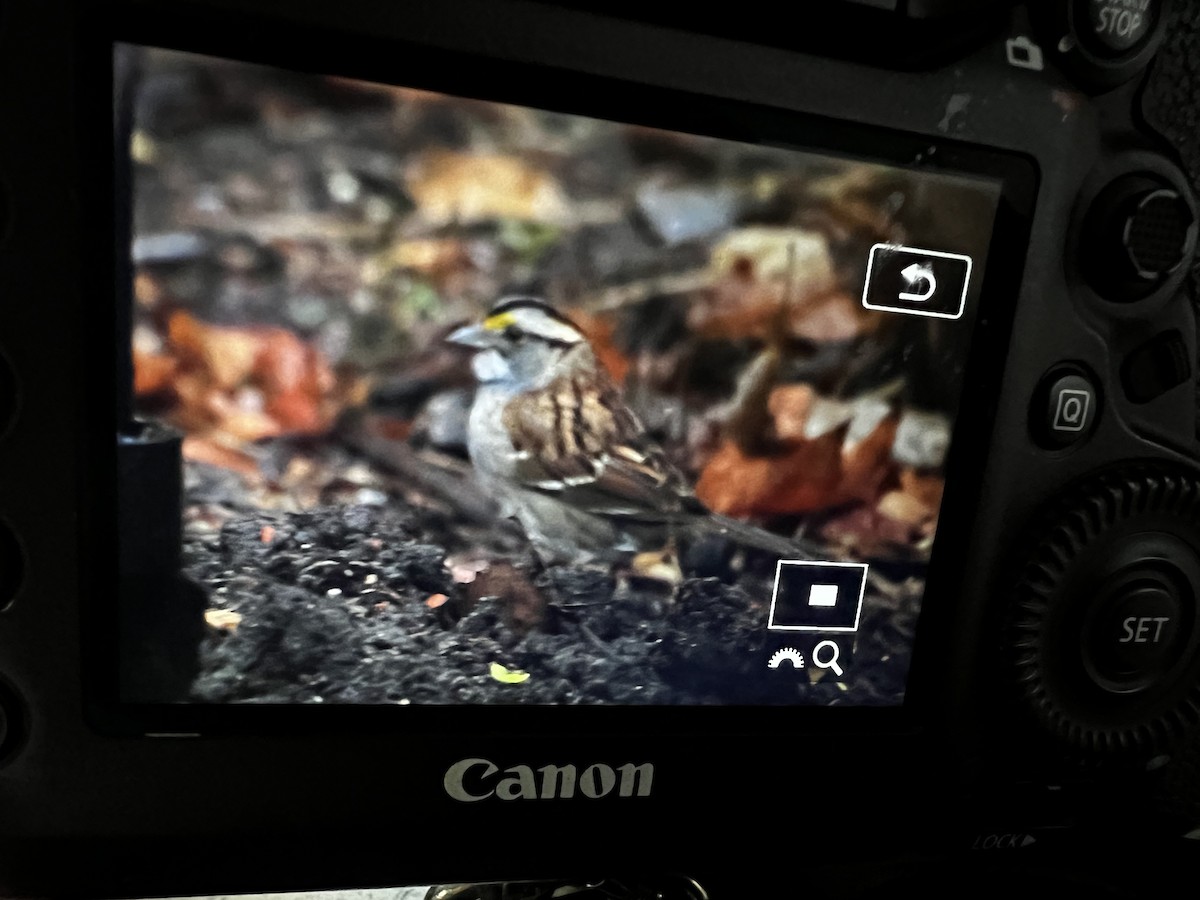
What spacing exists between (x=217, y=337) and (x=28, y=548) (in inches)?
4.9

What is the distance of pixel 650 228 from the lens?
40 cm

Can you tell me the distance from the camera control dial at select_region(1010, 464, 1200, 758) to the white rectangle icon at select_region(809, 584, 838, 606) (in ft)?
0.34

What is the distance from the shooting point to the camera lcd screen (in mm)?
369

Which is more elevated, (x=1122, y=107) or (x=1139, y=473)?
(x=1122, y=107)

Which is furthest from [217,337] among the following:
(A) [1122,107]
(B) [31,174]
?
(A) [1122,107]

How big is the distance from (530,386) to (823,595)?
0.19 metres

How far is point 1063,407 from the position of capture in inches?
18.2

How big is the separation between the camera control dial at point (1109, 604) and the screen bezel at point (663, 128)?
0.15ft

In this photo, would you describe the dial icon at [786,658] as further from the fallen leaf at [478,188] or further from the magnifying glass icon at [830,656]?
the fallen leaf at [478,188]

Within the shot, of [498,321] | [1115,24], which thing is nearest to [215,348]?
[498,321]

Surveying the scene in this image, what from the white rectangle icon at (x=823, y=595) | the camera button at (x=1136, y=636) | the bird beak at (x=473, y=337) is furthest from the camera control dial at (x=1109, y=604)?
the bird beak at (x=473, y=337)

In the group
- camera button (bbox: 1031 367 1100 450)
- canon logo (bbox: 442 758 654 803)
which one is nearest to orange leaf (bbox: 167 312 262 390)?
canon logo (bbox: 442 758 654 803)

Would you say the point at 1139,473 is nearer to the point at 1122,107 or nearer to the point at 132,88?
the point at 1122,107

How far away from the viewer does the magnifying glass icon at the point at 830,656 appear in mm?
460
